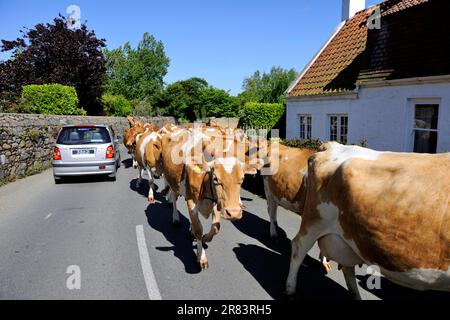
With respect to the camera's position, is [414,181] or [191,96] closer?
[414,181]

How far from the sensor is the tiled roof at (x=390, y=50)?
9945mm

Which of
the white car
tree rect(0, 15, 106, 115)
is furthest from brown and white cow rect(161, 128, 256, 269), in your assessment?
tree rect(0, 15, 106, 115)

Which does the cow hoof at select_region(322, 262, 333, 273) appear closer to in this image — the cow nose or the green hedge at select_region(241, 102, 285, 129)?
the cow nose

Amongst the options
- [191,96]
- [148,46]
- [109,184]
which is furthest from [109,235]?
[148,46]

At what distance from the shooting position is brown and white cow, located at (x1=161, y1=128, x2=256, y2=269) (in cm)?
401

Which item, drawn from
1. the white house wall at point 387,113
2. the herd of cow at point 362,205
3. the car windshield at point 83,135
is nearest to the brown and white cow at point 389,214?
the herd of cow at point 362,205

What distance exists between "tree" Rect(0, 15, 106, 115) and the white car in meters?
17.7

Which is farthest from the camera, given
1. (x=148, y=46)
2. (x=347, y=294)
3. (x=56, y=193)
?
(x=148, y=46)

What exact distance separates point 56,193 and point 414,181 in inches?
376

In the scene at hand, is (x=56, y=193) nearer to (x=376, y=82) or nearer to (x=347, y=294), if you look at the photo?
(x=347, y=294)

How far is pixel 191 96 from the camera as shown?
72.8 meters

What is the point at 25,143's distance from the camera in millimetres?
13227

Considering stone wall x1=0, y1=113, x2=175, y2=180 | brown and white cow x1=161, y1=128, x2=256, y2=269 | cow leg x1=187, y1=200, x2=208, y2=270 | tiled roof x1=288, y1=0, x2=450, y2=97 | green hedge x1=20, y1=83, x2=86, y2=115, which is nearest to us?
brown and white cow x1=161, y1=128, x2=256, y2=269
